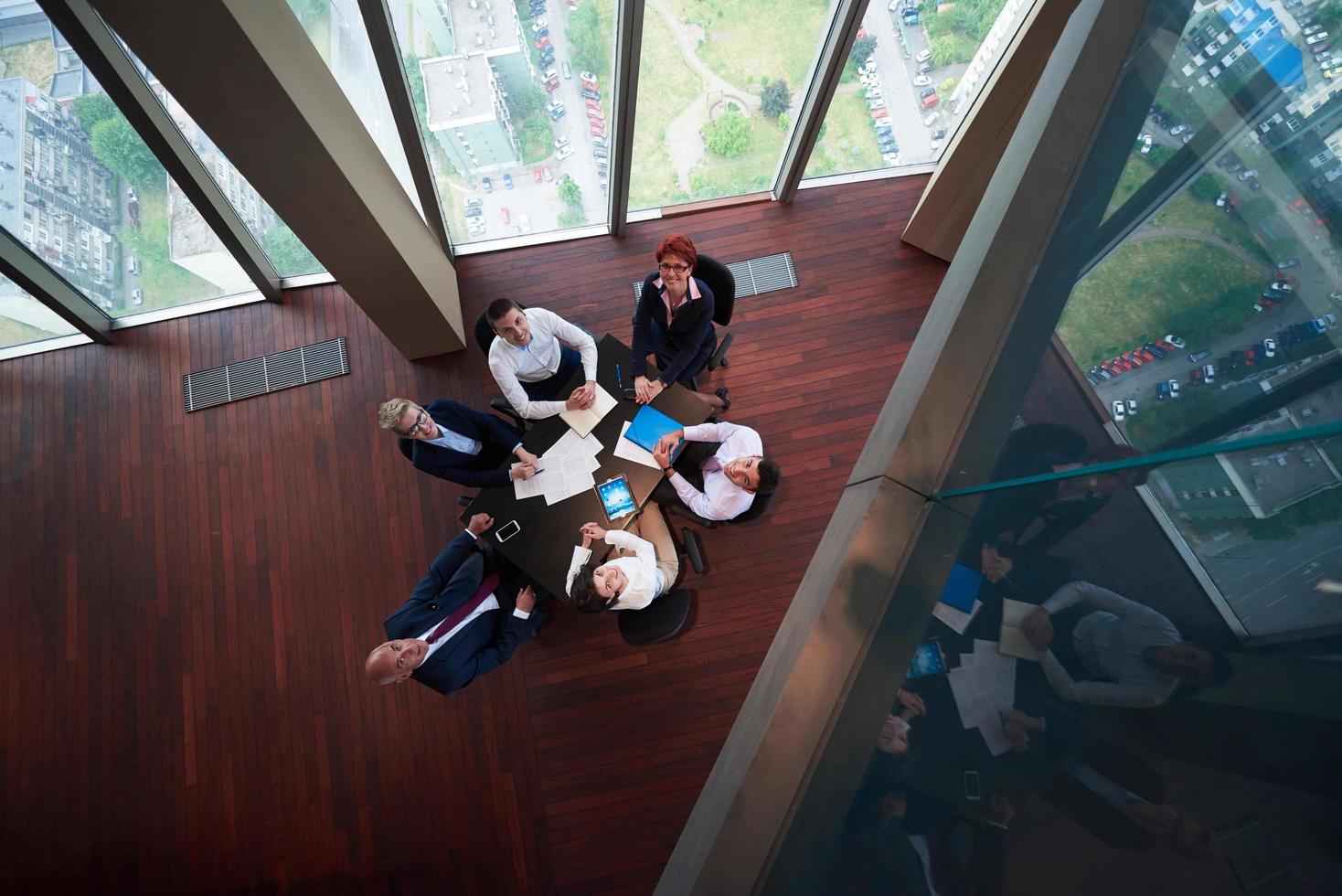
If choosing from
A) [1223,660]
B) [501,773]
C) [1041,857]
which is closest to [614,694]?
[501,773]

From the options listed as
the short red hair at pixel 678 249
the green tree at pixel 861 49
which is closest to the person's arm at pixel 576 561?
the short red hair at pixel 678 249

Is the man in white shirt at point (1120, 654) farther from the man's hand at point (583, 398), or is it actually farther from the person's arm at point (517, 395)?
the person's arm at point (517, 395)

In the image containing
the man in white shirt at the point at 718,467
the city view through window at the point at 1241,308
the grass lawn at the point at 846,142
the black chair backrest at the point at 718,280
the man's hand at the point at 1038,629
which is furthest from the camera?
the grass lawn at the point at 846,142

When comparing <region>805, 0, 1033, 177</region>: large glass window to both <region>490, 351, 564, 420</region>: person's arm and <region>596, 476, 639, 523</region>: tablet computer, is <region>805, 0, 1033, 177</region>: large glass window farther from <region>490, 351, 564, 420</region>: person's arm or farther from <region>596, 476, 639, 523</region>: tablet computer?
<region>596, 476, 639, 523</region>: tablet computer

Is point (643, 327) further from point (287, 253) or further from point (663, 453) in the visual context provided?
point (287, 253)

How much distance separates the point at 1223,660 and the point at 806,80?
181 inches

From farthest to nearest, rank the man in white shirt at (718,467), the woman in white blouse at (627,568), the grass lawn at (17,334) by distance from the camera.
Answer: the grass lawn at (17,334) < the man in white shirt at (718,467) < the woman in white blouse at (627,568)

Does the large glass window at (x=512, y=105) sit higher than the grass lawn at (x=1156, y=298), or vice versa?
the large glass window at (x=512, y=105)

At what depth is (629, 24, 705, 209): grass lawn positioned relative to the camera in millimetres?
4066

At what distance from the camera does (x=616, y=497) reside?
11.7ft

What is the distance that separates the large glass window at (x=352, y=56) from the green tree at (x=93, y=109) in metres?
1.46

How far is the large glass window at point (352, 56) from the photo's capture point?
3.29 meters

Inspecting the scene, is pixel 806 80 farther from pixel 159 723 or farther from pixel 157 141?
pixel 159 723

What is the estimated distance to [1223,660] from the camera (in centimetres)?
107
